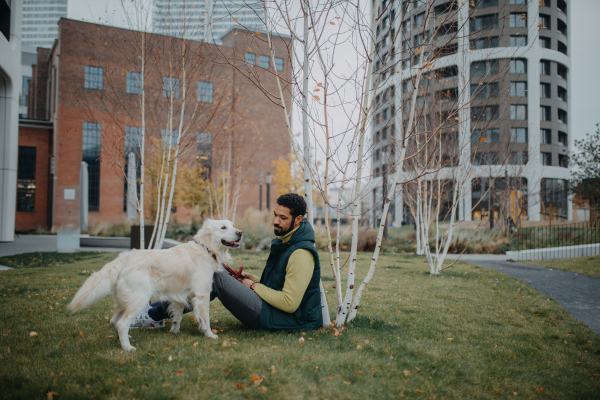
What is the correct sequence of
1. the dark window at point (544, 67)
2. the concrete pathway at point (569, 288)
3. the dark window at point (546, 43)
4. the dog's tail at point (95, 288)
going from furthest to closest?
1. the dark window at point (544, 67)
2. the dark window at point (546, 43)
3. the concrete pathway at point (569, 288)
4. the dog's tail at point (95, 288)

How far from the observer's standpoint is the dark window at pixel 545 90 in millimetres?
40469

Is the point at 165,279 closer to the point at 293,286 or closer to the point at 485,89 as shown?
the point at 293,286

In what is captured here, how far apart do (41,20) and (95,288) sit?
156m

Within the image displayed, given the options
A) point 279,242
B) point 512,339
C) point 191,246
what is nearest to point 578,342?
point 512,339

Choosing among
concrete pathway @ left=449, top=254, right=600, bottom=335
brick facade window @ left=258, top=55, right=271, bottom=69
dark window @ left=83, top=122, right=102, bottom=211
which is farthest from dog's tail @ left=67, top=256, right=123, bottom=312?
dark window @ left=83, top=122, right=102, bottom=211

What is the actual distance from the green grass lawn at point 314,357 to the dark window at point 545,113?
44.3 metres

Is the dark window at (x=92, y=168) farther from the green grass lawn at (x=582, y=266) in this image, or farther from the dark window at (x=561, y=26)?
the dark window at (x=561, y=26)

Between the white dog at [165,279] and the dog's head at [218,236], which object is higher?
the dog's head at [218,236]

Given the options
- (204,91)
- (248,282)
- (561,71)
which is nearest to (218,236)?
(248,282)

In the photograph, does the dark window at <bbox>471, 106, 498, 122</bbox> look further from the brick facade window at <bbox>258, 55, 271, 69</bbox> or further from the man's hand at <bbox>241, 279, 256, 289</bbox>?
the man's hand at <bbox>241, 279, 256, 289</bbox>

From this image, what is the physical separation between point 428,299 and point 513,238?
496 inches

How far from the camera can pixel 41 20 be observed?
121938mm

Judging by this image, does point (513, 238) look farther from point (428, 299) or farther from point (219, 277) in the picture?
point (219, 277)

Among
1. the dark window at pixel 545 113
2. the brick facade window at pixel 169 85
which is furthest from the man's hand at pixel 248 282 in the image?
the dark window at pixel 545 113
